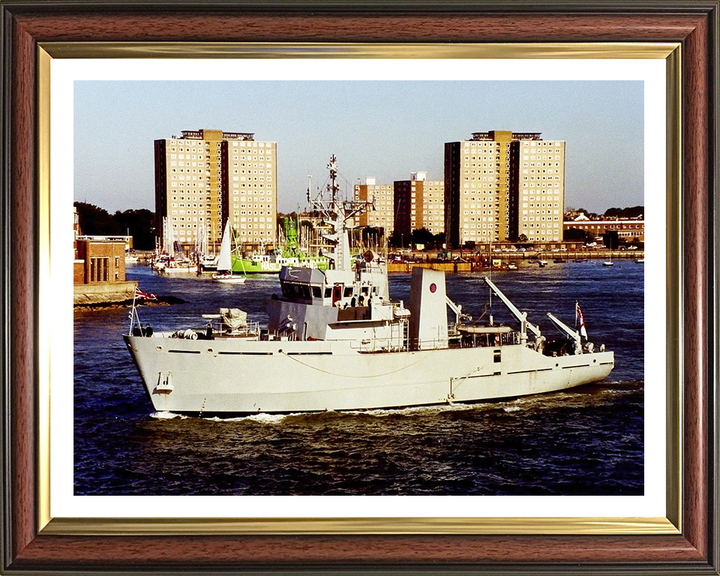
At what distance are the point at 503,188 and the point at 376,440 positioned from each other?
4.71 feet

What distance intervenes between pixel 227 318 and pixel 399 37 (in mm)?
1662

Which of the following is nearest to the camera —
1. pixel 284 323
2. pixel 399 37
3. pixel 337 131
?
pixel 399 37

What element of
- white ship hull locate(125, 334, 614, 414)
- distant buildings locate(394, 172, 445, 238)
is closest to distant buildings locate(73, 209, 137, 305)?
white ship hull locate(125, 334, 614, 414)

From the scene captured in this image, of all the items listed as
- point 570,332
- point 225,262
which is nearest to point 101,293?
point 225,262

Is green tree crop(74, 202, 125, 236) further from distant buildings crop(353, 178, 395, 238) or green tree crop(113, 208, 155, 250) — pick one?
distant buildings crop(353, 178, 395, 238)

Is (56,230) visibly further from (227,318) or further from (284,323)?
(284,323)

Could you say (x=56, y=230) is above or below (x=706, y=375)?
above

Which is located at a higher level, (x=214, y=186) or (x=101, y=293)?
(x=214, y=186)

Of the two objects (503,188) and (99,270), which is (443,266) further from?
(99,270)

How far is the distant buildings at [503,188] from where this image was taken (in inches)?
146

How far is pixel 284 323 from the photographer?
4496 millimetres

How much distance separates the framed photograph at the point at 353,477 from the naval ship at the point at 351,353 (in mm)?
519

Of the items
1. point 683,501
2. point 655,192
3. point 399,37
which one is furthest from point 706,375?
point 399,37

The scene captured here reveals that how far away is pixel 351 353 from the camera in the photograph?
4824 millimetres
